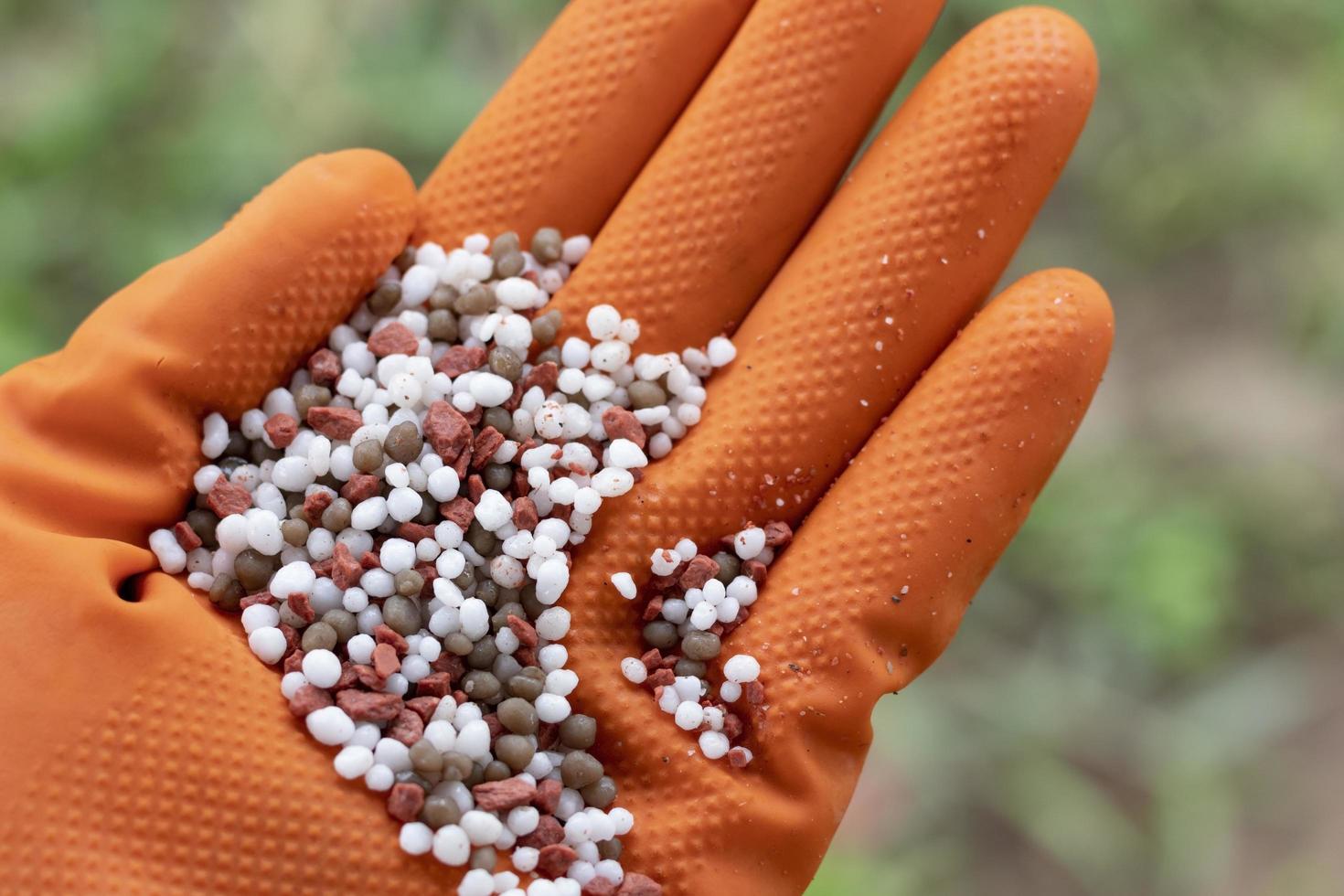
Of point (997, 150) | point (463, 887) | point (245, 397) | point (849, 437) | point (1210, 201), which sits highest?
point (1210, 201)

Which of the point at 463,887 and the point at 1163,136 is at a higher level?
the point at 1163,136

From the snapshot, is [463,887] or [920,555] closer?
[463,887]

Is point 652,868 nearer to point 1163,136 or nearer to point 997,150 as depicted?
point 997,150

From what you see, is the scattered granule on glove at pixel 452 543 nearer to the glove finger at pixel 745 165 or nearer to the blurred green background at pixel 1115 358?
the glove finger at pixel 745 165

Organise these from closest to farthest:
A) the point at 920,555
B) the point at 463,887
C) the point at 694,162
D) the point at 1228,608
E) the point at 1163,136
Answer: the point at 463,887, the point at 920,555, the point at 694,162, the point at 1228,608, the point at 1163,136

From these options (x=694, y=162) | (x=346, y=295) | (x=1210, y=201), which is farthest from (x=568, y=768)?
(x=1210, y=201)

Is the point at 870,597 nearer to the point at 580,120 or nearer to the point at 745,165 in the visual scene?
the point at 745,165

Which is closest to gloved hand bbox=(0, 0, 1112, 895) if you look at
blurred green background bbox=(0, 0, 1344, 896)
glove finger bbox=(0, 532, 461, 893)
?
glove finger bbox=(0, 532, 461, 893)

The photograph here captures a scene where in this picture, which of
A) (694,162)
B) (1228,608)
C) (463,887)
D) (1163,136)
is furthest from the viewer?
(1163,136)
